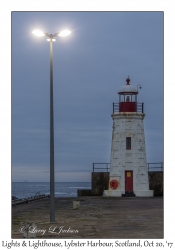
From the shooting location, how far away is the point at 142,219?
19.5m

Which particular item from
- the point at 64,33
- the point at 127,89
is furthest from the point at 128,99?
the point at 64,33

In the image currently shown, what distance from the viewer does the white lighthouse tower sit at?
3797 centimetres

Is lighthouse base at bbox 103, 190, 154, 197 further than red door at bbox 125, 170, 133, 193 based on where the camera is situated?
No

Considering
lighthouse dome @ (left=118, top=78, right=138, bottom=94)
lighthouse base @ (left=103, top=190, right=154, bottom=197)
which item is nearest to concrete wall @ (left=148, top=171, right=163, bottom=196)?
lighthouse base @ (left=103, top=190, right=154, bottom=197)

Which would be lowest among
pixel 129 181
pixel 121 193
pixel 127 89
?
pixel 121 193

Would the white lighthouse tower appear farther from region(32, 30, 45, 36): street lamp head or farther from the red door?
region(32, 30, 45, 36): street lamp head

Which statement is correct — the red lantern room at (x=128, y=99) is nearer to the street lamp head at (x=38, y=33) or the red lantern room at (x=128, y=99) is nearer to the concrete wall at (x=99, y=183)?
the concrete wall at (x=99, y=183)

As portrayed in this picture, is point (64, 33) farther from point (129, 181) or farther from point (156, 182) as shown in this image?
point (156, 182)

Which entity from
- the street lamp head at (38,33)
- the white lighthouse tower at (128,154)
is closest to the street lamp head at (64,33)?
the street lamp head at (38,33)

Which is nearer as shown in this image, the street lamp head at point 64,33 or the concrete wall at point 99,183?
the street lamp head at point 64,33

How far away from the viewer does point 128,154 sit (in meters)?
38.1

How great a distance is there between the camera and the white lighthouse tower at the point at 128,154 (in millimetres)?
37969
